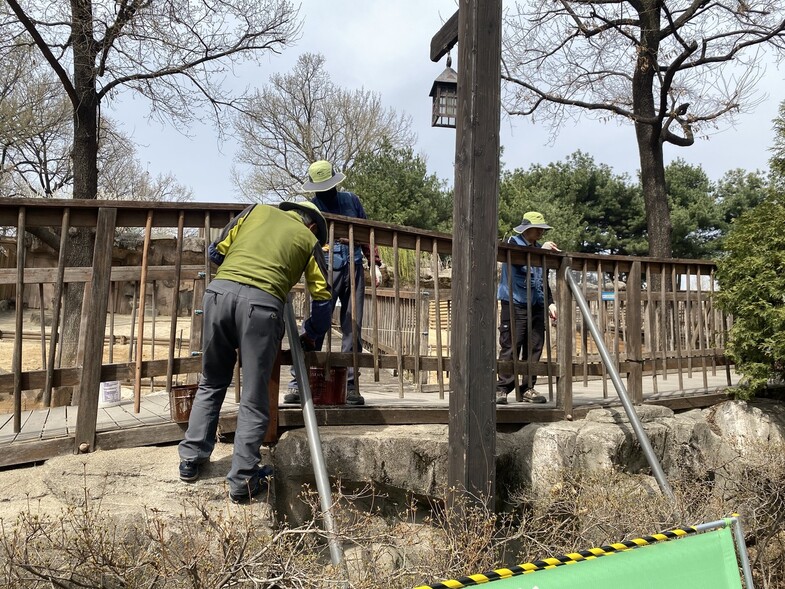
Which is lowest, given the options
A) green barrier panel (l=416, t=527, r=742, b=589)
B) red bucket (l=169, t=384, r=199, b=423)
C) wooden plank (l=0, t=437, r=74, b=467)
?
green barrier panel (l=416, t=527, r=742, b=589)

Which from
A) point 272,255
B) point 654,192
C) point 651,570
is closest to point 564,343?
point 272,255

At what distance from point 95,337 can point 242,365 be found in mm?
953

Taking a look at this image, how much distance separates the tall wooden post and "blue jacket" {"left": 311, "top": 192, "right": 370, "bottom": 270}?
114cm

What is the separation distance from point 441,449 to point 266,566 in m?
1.97

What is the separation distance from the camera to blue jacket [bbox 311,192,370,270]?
4844mm

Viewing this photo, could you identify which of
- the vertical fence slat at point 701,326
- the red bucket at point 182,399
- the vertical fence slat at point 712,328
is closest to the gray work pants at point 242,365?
the red bucket at point 182,399

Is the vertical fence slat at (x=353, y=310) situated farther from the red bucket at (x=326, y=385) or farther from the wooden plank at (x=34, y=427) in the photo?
the wooden plank at (x=34, y=427)

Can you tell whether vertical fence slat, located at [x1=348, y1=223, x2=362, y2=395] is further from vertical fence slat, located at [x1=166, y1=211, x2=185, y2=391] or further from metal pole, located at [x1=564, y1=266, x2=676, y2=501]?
metal pole, located at [x1=564, y1=266, x2=676, y2=501]

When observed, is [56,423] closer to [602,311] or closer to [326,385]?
[326,385]

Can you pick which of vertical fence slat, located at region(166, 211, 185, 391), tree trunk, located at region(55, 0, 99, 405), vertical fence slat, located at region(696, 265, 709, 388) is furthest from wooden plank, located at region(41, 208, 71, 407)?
vertical fence slat, located at region(696, 265, 709, 388)

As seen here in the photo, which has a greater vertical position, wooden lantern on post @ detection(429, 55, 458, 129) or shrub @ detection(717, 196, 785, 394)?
wooden lantern on post @ detection(429, 55, 458, 129)

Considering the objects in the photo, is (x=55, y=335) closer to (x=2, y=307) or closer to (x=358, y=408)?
(x=358, y=408)

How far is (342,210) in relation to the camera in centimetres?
521

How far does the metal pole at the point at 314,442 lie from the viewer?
2.97 metres
